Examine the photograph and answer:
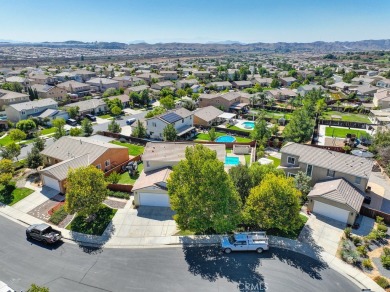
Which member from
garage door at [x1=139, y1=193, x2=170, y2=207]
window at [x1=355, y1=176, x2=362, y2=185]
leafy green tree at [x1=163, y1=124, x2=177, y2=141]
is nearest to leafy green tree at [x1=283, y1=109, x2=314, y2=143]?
window at [x1=355, y1=176, x2=362, y2=185]

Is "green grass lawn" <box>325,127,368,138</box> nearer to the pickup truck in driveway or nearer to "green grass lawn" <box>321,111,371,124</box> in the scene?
"green grass lawn" <box>321,111,371,124</box>

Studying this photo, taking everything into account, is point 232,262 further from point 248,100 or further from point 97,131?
point 248,100

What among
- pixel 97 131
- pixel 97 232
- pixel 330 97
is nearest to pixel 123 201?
pixel 97 232

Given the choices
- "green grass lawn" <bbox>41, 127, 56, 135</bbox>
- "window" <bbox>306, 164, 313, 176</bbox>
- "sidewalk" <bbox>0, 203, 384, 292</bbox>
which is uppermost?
"window" <bbox>306, 164, 313, 176</bbox>

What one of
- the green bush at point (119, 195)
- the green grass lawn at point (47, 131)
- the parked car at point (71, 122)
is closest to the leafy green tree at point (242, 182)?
the green bush at point (119, 195)

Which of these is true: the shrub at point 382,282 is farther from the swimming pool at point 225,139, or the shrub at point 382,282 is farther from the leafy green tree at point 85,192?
the swimming pool at point 225,139

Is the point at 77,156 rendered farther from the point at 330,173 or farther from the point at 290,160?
the point at 330,173

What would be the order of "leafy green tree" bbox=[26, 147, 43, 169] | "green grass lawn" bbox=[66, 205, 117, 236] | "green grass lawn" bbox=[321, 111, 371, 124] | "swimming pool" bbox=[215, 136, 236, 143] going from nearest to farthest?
"green grass lawn" bbox=[66, 205, 117, 236], "leafy green tree" bbox=[26, 147, 43, 169], "swimming pool" bbox=[215, 136, 236, 143], "green grass lawn" bbox=[321, 111, 371, 124]
